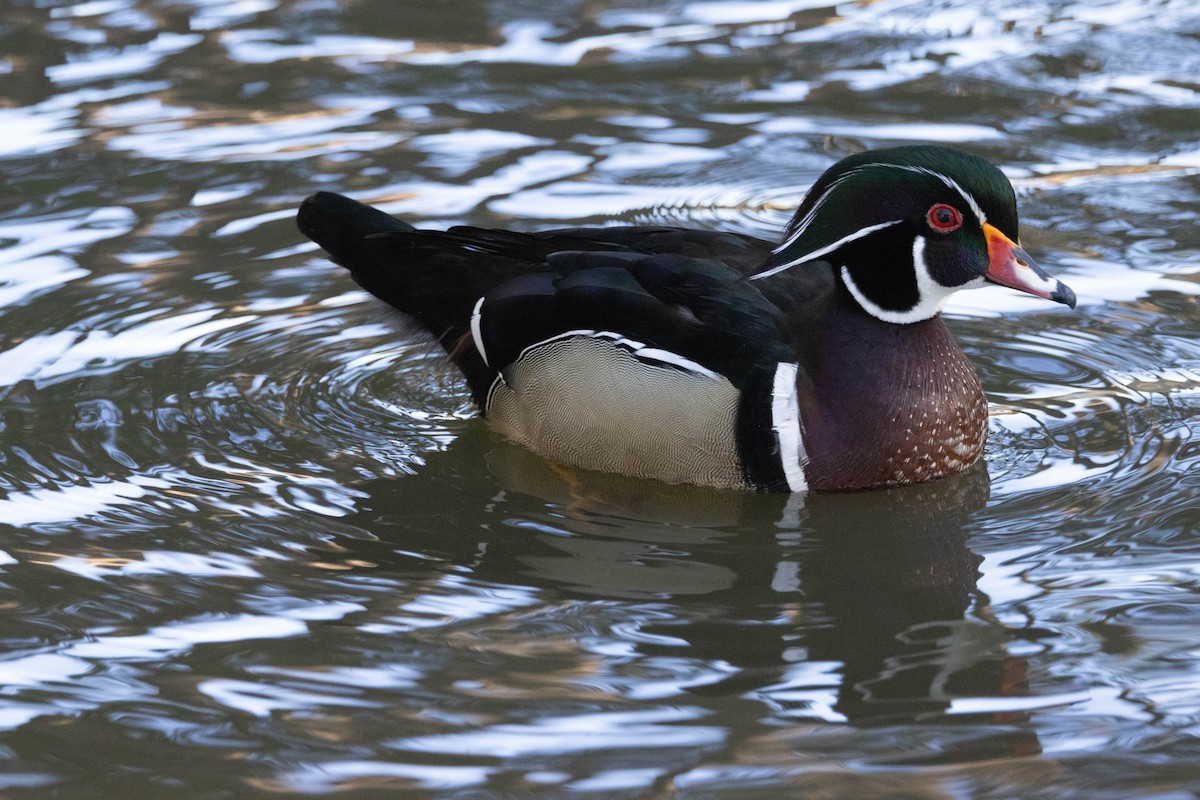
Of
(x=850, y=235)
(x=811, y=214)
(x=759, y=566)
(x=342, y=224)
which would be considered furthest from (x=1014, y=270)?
(x=342, y=224)

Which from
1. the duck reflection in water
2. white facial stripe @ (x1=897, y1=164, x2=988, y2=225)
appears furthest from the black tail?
white facial stripe @ (x1=897, y1=164, x2=988, y2=225)

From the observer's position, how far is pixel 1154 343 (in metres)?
5.95

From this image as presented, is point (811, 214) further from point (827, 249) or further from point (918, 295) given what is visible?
point (918, 295)

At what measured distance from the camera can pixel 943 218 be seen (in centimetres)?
505

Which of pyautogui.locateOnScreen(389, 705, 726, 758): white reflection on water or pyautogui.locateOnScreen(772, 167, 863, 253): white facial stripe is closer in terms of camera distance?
pyautogui.locateOnScreen(389, 705, 726, 758): white reflection on water

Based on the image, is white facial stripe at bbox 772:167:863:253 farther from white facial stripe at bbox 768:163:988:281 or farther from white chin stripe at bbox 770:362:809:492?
white chin stripe at bbox 770:362:809:492

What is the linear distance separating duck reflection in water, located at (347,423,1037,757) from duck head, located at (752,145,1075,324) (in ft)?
2.01

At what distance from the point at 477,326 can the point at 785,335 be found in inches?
39.8

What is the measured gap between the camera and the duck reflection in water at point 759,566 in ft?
13.4

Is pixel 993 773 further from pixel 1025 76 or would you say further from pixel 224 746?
pixel 1025 76

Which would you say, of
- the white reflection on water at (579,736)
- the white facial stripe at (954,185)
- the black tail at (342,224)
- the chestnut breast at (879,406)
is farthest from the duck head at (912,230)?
the white reflection on water at (579,736)

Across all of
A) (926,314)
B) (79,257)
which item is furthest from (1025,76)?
(79,257)

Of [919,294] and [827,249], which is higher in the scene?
[827,249]

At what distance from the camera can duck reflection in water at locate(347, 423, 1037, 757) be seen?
4094 millimetres
